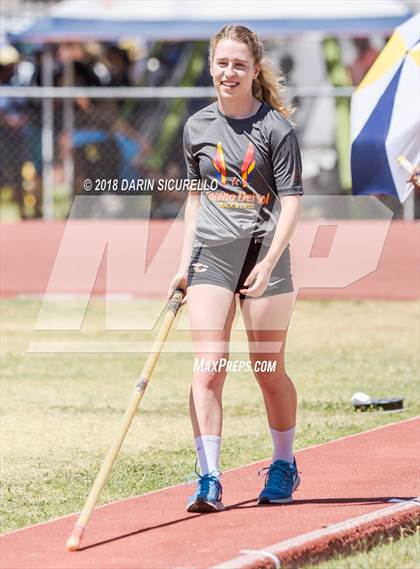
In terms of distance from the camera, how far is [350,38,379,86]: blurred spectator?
66.0 ft

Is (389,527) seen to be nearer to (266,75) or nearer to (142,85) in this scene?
(266,75)

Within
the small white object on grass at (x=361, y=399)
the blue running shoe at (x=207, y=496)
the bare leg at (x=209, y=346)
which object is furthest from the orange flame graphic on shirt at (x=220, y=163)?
the small white object on grass at (x=361, y=399)

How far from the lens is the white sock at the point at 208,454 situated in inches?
246

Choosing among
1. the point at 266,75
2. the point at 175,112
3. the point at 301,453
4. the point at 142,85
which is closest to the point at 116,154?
the point at 175,112

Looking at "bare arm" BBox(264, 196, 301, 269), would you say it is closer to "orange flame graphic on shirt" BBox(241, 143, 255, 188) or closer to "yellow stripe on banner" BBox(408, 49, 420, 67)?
"orange flame graphic on shirt" BBox(241, 143, 255, 188)

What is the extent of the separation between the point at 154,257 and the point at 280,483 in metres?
10.5

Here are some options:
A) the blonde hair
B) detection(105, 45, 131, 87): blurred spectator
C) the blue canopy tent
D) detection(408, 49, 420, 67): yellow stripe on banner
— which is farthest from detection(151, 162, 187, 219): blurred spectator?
the blonde hair

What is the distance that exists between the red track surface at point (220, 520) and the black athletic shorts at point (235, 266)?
1.06m

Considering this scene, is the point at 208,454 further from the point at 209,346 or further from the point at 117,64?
the point at 117,64

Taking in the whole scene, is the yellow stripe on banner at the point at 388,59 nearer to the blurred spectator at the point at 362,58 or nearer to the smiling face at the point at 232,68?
the smiling face at the point at 232,68

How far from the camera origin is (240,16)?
19.8m

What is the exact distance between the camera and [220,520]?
609cm

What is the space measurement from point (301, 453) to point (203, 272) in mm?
2069

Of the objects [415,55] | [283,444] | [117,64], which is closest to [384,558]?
[283,444]
